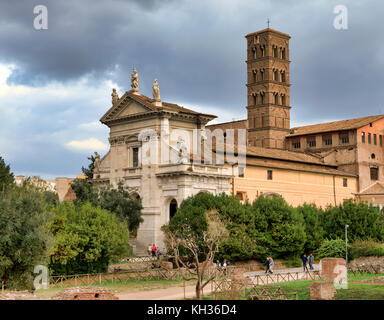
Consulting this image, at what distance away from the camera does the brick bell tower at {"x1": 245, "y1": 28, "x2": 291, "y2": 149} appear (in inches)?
3445

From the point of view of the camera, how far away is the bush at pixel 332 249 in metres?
44.8

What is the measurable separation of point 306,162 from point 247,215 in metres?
20.8

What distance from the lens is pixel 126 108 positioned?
2274 inches

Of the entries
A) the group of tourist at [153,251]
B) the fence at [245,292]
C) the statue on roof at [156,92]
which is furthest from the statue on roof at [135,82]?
the fence at [245,292]

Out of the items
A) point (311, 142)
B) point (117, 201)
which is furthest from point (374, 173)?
point (117, 201)

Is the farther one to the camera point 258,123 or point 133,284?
point 258,123

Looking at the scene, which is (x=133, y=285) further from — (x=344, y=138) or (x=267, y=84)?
(x=267, y=84)

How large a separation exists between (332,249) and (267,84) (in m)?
46.3

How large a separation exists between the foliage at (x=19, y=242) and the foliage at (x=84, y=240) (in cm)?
921

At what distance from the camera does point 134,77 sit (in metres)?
58.1

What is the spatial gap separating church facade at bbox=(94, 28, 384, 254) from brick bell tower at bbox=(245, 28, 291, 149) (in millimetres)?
11006

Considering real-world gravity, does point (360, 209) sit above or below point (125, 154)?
below
